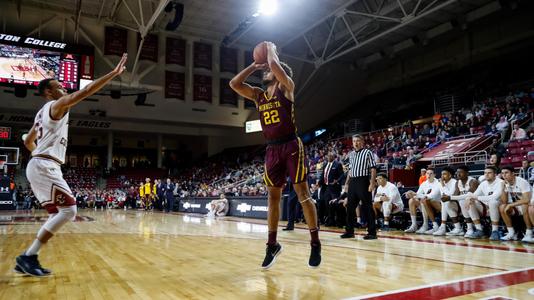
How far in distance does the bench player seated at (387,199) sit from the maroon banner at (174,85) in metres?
17.5

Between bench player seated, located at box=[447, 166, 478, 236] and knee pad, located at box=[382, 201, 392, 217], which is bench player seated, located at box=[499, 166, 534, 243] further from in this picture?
knee pad, located at box=[382, 201, 392, 217]

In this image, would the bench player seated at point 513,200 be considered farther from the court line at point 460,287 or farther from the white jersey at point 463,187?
the court line at point 460,287

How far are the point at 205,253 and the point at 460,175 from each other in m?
4.82

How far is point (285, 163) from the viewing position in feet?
11.7

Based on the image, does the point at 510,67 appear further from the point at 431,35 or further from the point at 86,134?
the point at 86,134

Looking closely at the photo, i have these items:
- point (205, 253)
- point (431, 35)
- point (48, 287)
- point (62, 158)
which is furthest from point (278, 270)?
point (431, 35)

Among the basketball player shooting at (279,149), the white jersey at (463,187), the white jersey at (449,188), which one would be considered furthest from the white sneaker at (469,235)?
the basketball player shooting at (279,149)

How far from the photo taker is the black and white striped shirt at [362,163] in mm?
6375

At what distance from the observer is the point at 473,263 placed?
3.79 m

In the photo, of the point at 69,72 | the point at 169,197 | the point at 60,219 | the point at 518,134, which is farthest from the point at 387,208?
the point at 69,72

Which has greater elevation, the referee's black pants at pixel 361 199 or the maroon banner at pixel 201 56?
the maroon banner at pixel 201 56

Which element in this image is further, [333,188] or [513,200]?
[333,188]

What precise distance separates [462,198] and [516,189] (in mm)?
815

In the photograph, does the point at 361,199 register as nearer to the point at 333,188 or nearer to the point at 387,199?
the point at 387,199
